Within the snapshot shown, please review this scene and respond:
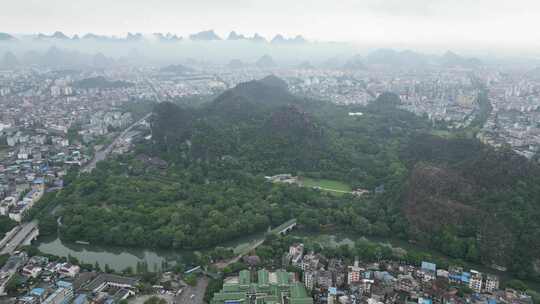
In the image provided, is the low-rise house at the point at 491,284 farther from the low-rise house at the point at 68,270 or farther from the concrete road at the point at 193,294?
the low-rise house at the point at 68,270

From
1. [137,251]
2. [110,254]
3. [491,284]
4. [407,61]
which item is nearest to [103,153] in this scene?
[110,254]

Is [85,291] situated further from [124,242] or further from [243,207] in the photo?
[243,207]

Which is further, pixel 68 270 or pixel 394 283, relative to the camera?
pixel 68 270

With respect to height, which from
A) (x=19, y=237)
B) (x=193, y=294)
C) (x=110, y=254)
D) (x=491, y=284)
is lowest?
(x=110, y=254)

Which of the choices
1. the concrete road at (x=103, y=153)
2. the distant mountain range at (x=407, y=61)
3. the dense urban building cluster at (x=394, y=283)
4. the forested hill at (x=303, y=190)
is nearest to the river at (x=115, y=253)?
the forested hill at (x=303, y=190)

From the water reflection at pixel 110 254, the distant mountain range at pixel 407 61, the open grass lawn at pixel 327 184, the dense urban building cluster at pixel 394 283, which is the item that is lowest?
the water reflection at pixel 110 254

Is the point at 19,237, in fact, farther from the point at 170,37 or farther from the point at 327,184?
the point at 170,37

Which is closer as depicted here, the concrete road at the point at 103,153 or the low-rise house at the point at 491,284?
the low-rise house at the point at 491,284
